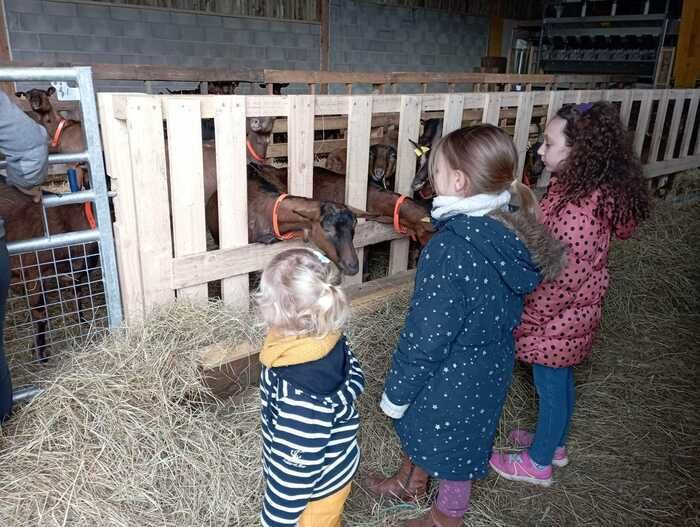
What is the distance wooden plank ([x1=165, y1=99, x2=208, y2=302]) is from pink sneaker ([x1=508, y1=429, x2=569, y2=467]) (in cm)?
201

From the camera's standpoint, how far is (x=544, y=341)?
265 centimetres

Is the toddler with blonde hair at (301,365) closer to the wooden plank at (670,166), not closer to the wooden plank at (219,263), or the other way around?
the wooden plank at (219,263)

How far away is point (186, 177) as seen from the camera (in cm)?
292

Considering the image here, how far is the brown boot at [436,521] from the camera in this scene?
2398mm

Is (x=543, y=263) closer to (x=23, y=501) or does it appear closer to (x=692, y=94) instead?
(x=23, y=501)

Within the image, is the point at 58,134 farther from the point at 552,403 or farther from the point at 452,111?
the point at 552,403

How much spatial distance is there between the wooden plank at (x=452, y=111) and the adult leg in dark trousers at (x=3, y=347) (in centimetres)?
296

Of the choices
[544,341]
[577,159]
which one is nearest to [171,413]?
[544,341]

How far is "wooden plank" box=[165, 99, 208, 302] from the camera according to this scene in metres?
2.80

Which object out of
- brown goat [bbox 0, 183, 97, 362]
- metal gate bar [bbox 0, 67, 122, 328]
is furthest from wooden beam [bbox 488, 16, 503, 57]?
metal gate bar [bbox 0, 67, 122, 328]

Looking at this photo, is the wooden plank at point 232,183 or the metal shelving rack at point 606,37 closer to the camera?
the wooden plank at point 232,183

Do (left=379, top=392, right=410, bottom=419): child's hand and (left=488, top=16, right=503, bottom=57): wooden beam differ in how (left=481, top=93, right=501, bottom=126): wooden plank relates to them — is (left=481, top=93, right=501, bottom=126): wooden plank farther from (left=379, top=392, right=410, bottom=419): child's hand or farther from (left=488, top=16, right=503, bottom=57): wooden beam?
(left=488, top=16, right=503, bottom=57): wooden beam

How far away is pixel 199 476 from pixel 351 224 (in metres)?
1.65

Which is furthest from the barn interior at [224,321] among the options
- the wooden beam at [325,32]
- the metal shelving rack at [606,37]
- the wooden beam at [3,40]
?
the metal shelving rack at [606,37]
